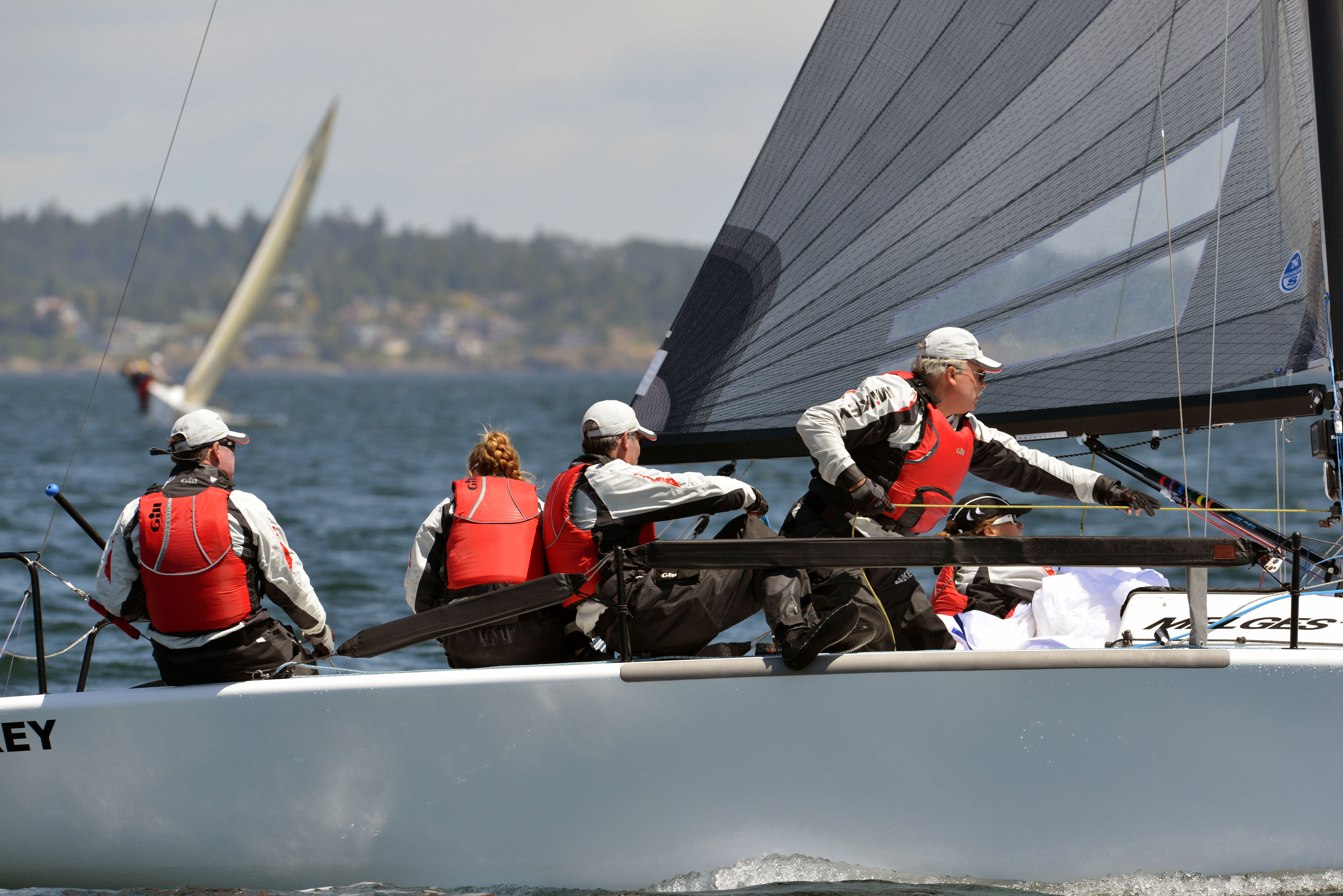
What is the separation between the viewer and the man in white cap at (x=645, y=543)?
310 centimetres

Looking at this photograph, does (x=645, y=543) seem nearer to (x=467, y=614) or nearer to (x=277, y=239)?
(x=467, y=614)

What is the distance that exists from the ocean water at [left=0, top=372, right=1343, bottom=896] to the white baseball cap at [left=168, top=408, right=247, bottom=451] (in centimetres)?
40

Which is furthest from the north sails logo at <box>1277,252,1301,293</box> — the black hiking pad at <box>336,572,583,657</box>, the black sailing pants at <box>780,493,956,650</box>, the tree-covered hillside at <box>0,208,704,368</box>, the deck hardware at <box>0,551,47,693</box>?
the tree-covered hillside at <box>0,208,704,368</box>

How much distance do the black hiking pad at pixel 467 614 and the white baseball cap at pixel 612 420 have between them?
345mm

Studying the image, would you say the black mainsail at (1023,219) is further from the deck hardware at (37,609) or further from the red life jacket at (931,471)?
the deck hardware at (37,609)

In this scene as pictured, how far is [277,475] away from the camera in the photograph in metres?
16.8

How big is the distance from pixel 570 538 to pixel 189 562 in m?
0.87

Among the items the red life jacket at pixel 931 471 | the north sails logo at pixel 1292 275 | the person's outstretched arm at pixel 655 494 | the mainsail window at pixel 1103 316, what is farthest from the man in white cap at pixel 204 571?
the north sails logo at pixel 1292 275

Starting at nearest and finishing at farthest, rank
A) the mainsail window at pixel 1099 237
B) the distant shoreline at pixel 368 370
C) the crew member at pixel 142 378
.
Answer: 1. the mainsail window at pixel 1099 237
2. the crew member at pixel 142 378
3. the distant shoreline at pixel 368 370

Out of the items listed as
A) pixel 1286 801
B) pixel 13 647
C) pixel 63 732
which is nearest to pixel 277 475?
pixel 13 647

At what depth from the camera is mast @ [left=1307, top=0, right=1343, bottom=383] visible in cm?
347

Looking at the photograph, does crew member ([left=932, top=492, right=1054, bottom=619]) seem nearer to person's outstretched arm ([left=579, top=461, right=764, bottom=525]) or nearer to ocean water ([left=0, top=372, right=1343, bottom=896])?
ocean water ([left=0, top=372, right=1343, bottom=896])

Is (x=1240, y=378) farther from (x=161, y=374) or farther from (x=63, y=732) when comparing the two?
(x=161, y=374)

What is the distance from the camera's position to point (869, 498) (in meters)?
3.11
